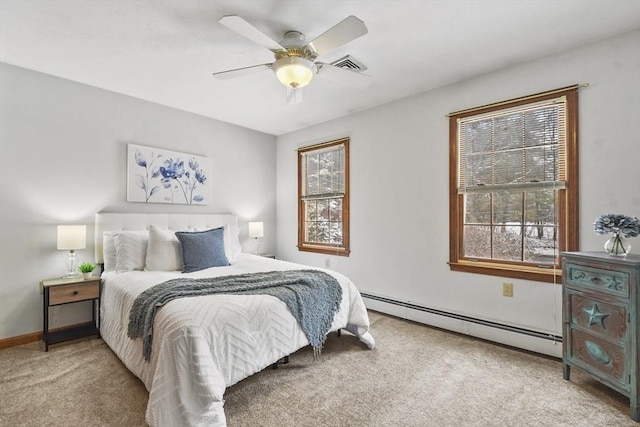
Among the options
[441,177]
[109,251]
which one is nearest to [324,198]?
[441,177]

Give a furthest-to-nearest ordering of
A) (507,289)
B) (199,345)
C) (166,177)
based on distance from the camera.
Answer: (166,177), (507,289), (199,345)

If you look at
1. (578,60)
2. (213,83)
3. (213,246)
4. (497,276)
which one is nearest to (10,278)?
(213,246)

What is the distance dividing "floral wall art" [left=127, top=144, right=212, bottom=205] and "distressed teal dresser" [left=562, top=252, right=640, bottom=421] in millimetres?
3896

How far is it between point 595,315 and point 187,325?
257cm

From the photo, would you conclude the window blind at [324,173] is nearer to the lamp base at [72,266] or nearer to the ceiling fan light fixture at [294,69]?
the ceiling fan light fixture at [294,69]

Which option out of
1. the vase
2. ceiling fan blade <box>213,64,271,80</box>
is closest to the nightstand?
ceiling fan blade <box>213,64,271,80</box>

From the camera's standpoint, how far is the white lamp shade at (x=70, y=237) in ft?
9.19

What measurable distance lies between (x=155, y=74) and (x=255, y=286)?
2.25m

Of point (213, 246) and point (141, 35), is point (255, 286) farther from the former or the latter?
point (141, 35)

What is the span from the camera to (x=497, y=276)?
2871 millimetres

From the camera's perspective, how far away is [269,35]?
2.35 m

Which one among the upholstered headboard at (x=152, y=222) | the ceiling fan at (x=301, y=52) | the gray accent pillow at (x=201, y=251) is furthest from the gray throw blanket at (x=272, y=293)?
the ceiling fan at (x=301, y=52)

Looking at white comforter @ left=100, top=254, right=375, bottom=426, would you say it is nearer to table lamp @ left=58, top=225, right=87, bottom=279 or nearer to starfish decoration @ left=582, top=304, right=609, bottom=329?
table lamp @ left=58, top=225, right=87, bottom=279

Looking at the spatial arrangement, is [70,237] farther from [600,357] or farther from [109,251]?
[600,357]
